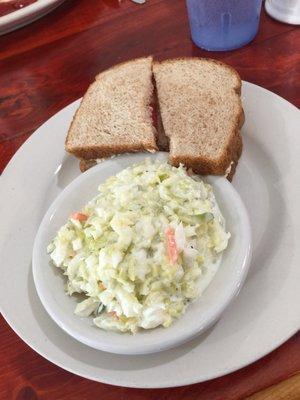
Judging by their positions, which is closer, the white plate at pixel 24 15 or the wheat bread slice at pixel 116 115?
the wheat bread slice at pixel 116 115

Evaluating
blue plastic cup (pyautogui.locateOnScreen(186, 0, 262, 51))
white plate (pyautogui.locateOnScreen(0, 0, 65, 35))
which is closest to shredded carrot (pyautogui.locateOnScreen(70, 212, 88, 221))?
blue plastic cup (pyautogui.locateOnScreen(186, 0, 262, 51))

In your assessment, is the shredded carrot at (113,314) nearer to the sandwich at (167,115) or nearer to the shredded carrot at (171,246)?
the shredded carrot at (171,246)

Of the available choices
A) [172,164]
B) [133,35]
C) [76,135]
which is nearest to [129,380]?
[172,164]

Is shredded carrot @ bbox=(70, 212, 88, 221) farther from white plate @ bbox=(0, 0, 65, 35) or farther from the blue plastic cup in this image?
white plate @ bbox=(0, 0, 65, 35)

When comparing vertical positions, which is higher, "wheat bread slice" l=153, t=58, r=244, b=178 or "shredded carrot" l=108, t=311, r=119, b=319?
"wheat bread slice" l=153, t=58, r=244, b=178

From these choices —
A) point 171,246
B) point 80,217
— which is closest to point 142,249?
point 171,246

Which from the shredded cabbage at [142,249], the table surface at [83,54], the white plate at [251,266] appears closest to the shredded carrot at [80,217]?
the shredded cabbage at [142,249]

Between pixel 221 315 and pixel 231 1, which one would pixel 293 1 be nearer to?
pixel 231 1
